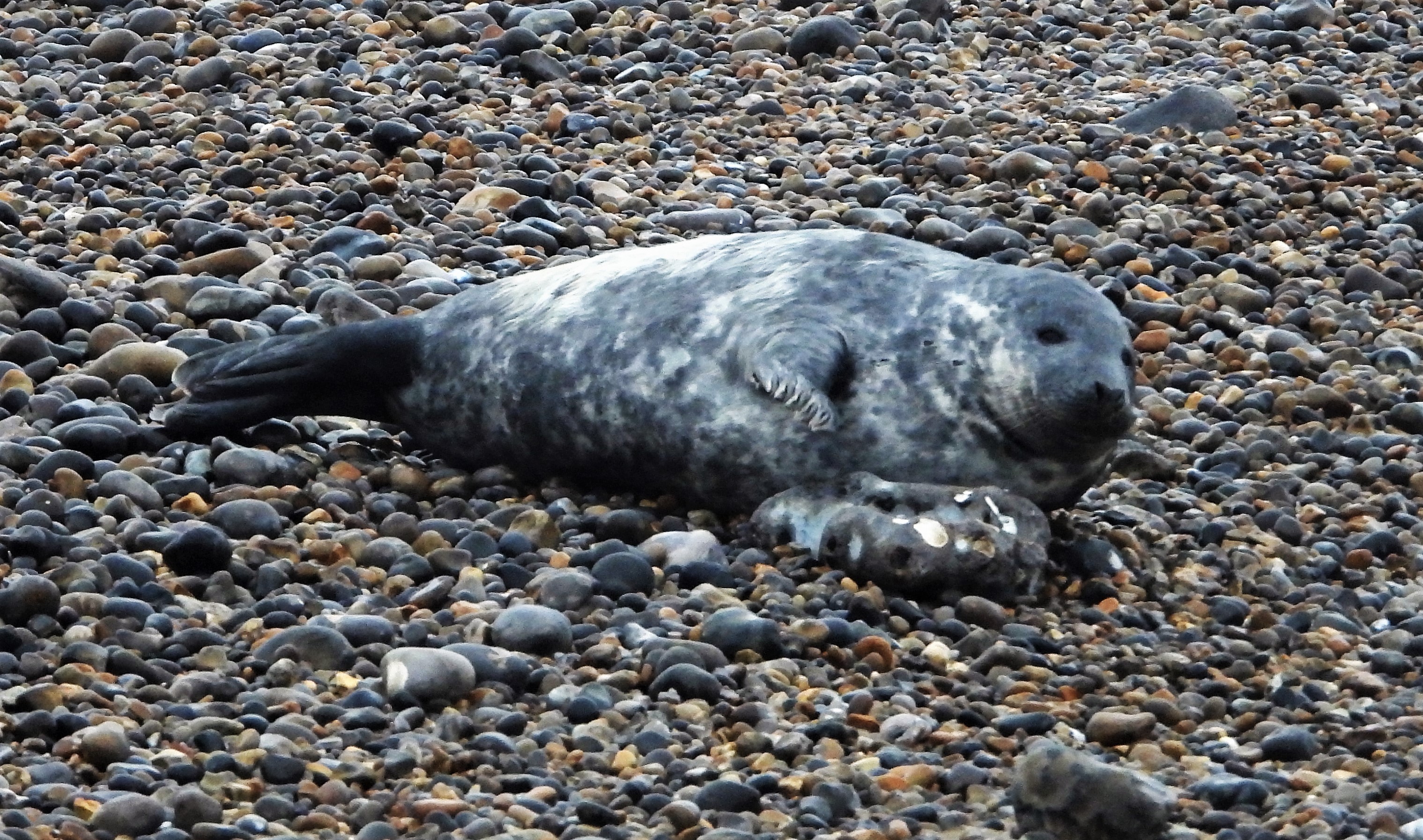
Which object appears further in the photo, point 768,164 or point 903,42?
point 903,42

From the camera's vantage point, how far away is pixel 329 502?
16.9 feet

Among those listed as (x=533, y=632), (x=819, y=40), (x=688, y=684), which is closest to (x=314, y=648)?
(x=533, y=632)

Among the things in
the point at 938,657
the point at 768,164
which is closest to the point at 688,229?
the point at 768,164

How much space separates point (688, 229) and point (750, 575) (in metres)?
2.70

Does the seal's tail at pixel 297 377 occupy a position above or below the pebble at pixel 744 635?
below

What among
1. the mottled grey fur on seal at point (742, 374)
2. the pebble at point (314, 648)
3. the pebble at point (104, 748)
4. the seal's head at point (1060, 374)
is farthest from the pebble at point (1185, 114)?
the pebble at point (104, 748)

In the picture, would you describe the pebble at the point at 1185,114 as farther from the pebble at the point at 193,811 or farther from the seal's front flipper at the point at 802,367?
the pebble at the point at 193,811

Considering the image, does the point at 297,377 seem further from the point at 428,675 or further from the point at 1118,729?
the point at 1118,729

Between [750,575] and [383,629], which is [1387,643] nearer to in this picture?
[750,575]

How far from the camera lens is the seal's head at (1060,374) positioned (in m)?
4.87

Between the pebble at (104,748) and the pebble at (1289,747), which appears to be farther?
the pebble at (1289,747)

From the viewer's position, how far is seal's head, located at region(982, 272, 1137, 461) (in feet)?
16.0

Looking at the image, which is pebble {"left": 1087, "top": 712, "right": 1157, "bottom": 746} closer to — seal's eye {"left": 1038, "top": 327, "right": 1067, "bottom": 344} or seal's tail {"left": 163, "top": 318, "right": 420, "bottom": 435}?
seal's eye {"left": 1038, "top": 327, "right": 1067, "bottom": 344}

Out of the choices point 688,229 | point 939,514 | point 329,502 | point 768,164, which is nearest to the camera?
point 939,514
